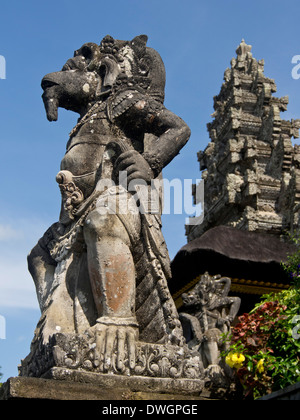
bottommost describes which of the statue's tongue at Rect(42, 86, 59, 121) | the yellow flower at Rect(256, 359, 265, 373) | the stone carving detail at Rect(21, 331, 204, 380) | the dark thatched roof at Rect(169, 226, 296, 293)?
the stone carving detail at Rect(21, 331, 204, 380)

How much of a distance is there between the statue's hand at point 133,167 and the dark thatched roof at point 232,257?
33.9 ft

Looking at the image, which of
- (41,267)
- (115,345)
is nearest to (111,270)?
(115,345)

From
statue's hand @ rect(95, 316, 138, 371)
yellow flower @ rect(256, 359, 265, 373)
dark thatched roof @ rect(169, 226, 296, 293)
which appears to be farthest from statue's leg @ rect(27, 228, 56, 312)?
dark thatched roof @ rect(169, 226, 296, 293)

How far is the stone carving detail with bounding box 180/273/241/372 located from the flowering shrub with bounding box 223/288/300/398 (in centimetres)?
288

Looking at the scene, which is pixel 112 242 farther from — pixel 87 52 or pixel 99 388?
pixel 87 52

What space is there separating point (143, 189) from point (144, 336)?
1117 millimetres

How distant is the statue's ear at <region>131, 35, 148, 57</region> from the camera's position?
556 cm

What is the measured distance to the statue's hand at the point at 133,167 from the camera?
4.80m

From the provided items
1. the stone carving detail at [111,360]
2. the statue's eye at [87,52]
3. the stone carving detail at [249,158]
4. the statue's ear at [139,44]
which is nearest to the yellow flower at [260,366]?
the stone carving detail at [111,360]

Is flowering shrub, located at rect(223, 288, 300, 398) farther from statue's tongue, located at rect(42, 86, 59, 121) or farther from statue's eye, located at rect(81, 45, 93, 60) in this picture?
statue's eye, located at rect(81, 45, 93, 60)

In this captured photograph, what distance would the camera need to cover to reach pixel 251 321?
5445 mm

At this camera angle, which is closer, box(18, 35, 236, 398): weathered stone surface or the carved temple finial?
box(18, 35, 236, 398): weathered stone surface

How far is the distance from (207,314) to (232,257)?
234 inches

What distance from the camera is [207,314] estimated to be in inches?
371
